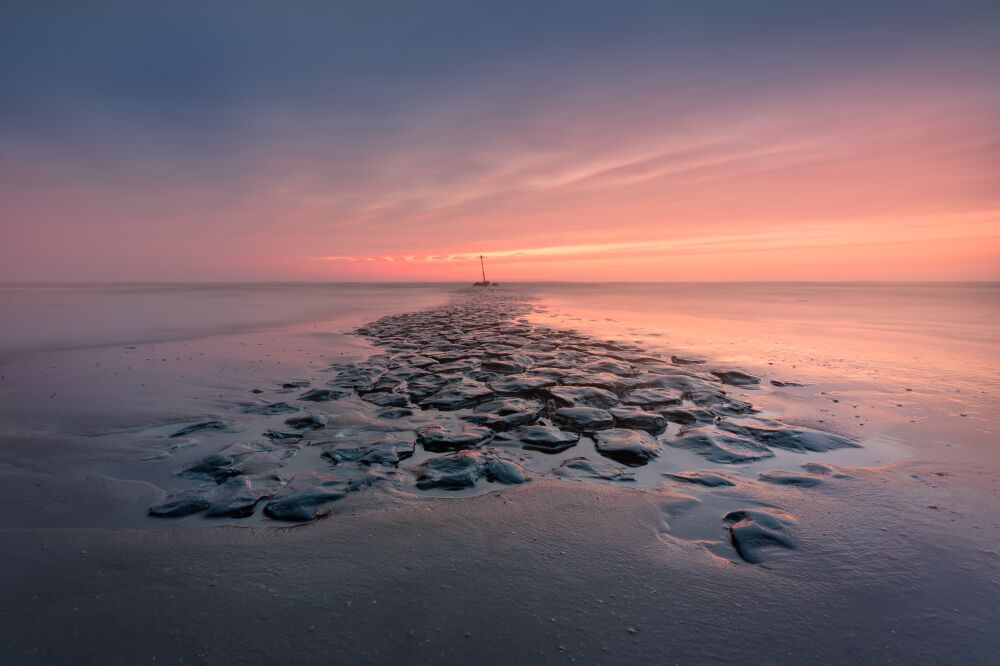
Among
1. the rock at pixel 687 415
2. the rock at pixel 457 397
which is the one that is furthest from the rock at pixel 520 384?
the rock at pixel 687 415

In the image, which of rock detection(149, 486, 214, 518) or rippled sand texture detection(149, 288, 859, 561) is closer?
rock detection(149, 486, 214, 518)

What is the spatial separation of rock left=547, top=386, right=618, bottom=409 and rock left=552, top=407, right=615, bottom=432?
0.95 feet

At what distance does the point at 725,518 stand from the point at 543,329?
12.0 m

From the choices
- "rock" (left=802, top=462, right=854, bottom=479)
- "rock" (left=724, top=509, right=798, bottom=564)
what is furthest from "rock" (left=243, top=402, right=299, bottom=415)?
"rock" (left=802, top=462, right=854, bottom=479)

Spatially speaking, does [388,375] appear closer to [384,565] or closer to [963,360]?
[384,565]

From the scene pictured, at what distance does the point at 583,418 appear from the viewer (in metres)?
5.32

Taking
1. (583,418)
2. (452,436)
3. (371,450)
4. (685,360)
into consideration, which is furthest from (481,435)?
(685,360)

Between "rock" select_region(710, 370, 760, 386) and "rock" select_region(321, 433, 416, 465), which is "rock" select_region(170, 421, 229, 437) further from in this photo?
"rock" select_region(710, 370, 760, 386)

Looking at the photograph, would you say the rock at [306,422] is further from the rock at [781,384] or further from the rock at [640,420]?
the rock at [781,384]

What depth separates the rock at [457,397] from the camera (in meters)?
6.04

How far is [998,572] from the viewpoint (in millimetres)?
2525

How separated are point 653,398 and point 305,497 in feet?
14.8

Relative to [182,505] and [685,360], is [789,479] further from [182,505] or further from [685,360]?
[685,360]

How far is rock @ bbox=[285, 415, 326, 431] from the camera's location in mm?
5133
